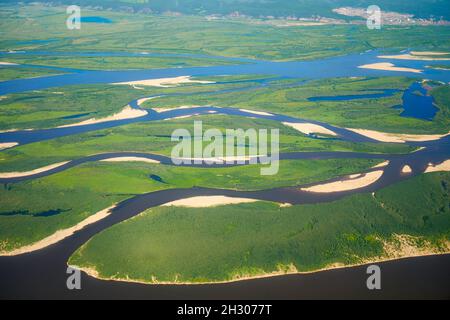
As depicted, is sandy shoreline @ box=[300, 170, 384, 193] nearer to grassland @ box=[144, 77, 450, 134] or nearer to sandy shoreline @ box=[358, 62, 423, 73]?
grassland @ box=[144, 77, 450, 134]

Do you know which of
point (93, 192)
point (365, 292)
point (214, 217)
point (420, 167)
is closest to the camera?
point (365, 292)

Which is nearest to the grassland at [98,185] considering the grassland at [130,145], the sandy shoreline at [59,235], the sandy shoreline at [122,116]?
the sandy shoreline at [59,235]

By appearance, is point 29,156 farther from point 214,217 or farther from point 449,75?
point 449,75

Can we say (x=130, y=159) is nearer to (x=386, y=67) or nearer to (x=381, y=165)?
(x=381, y=165)

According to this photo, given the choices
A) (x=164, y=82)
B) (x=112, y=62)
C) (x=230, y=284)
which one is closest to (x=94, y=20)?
(x=112, y=62)

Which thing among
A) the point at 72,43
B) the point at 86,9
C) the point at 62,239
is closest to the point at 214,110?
the point at 62,239

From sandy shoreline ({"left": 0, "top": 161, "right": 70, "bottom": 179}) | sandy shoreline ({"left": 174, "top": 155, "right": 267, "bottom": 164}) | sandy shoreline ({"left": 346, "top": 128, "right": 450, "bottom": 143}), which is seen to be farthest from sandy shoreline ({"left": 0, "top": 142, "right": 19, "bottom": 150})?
sandy shoreline ({"left": 346, "top": 128, "right": 450, "bottom": 143})
